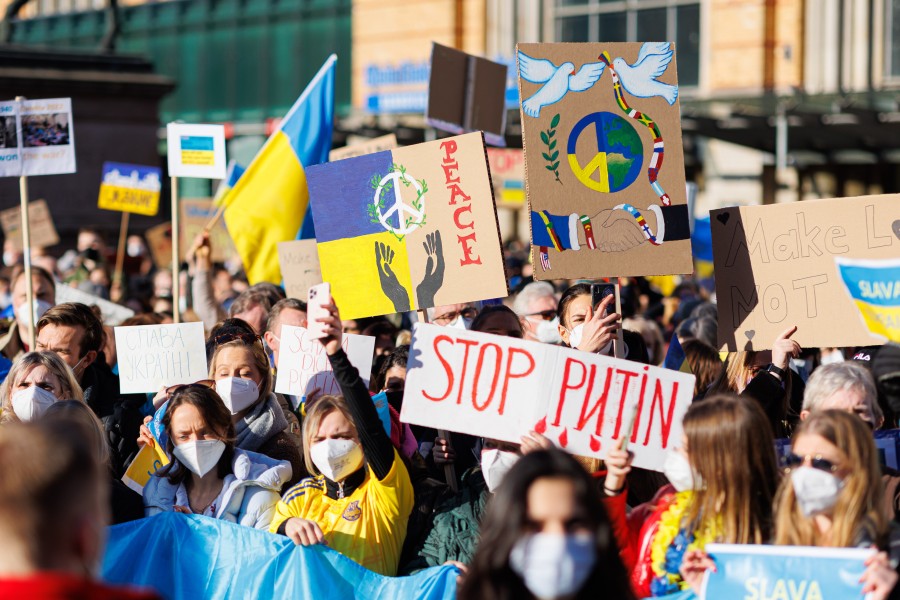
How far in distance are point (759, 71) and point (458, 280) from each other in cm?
1622

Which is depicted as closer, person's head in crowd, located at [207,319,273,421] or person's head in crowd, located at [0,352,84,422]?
person's head in crowd, located at [0,352,84,422]

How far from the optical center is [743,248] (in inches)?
194

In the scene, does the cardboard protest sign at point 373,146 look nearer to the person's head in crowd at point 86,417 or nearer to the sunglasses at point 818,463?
the person's head in crowd at point 86,417

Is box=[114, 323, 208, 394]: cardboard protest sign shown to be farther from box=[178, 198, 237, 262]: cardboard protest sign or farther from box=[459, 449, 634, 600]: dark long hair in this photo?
box=[178, 198, 237, 262]: cardboard protest sign

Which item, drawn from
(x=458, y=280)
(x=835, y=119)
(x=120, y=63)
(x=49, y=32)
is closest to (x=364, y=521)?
(x=458, y=280)

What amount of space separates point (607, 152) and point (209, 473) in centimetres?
184

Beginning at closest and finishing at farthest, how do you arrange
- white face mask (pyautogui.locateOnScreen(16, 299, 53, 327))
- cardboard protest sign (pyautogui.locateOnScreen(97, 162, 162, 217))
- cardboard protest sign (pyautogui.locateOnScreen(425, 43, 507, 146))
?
1. white face mask (pyautogui.locateOnScreen(16, 299, 53, 327))
2. cardboard protest sign (pyautogui.locateOnScreen(425, 43, 507, 146))
3. cardboard protest sign (pyautogui.locateOnScreen(97, 162, 162, 217))

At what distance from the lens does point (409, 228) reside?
5.09m

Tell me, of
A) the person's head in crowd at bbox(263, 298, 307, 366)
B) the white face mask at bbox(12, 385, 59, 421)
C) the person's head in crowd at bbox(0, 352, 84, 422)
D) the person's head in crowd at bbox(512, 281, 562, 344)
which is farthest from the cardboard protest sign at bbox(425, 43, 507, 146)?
the white face mask at bbox(12, 385, 59, 421)

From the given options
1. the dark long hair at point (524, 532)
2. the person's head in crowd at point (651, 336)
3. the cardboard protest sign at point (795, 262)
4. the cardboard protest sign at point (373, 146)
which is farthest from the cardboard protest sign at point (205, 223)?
the dark long hair at point (524, 532)

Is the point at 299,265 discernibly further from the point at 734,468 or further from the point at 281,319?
the point at 734,468

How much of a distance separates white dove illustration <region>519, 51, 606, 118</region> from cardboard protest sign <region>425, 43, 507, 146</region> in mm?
2920

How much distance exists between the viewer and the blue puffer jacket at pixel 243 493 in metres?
4.44

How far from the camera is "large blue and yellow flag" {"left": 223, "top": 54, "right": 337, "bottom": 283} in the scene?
8.13 metres
